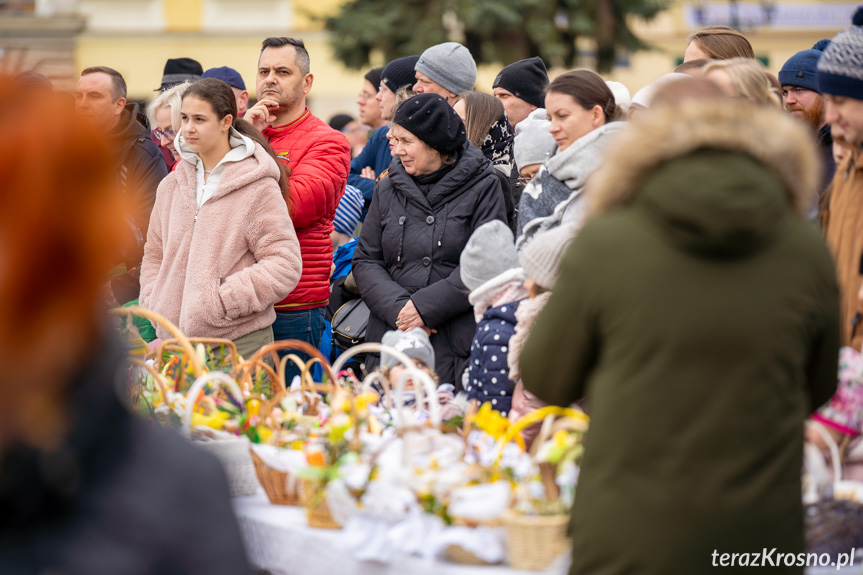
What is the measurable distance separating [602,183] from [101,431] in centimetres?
121

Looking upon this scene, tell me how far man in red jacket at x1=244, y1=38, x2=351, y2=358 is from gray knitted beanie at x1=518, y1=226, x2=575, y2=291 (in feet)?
6.48

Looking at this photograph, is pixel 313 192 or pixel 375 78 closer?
pixel 313 192

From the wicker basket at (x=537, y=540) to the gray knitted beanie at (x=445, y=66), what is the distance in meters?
3.65

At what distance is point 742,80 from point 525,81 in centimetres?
250

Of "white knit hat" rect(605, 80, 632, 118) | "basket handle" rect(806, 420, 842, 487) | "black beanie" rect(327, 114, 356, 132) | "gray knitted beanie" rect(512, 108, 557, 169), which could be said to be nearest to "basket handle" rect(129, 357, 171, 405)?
"basket handle" rect(806, 420, 842, 487)

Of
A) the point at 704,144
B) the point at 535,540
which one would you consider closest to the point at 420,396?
the point at 535,540

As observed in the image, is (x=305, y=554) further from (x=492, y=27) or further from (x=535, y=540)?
(x=492, y=27)

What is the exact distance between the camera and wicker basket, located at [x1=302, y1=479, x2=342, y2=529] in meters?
2.58

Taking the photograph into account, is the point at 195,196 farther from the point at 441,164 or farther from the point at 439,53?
the point at 439,53

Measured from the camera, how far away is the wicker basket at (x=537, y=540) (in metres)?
2.28

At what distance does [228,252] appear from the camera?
168 inches

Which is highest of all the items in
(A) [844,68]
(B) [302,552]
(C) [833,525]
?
(A) [844,68]

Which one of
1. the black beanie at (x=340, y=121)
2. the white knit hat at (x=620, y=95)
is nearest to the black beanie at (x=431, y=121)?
the white knit hat at (x=620, y=95)

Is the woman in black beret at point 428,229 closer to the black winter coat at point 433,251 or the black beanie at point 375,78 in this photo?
the black winter coat at point 433,251
